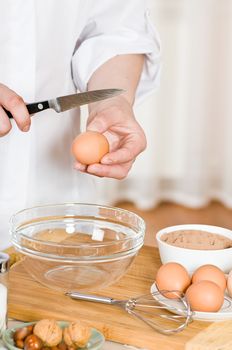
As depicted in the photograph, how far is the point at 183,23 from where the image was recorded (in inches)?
149

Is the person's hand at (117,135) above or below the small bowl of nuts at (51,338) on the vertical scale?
above

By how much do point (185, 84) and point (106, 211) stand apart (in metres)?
2.57

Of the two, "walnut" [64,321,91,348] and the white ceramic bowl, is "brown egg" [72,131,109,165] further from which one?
"walnut" [64,321,91,348]

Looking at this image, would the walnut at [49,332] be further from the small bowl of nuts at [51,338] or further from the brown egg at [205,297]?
the brown egg at [205,297]

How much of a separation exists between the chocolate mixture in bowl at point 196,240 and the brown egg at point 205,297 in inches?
6.9

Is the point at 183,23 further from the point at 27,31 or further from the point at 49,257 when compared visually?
the point at 49,257

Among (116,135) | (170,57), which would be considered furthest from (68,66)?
(170,57)

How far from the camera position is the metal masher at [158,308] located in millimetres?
1100

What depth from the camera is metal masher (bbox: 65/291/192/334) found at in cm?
110

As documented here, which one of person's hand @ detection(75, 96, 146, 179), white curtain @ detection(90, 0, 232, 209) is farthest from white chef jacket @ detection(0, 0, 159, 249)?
white curtain @ detection(90, 0, 232, 209)

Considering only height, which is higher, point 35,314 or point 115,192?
point 35,314

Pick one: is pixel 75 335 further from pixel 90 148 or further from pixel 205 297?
pixel 90 148

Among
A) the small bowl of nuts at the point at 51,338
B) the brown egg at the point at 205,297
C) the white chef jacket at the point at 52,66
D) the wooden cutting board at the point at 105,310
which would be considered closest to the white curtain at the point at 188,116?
the white chef jacket at the point at 52,66

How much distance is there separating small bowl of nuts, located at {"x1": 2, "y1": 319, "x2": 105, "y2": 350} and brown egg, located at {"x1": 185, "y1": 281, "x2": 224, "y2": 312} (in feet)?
0.57
